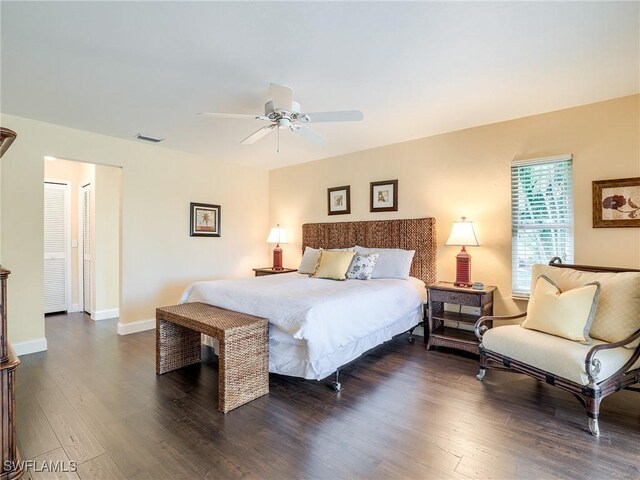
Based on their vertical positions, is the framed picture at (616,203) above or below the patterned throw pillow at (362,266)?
above

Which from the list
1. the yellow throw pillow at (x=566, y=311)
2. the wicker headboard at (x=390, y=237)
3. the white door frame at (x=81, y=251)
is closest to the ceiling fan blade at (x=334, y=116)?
the wicker headboard at (x=390, y=237)

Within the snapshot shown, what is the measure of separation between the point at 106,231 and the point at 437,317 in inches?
200

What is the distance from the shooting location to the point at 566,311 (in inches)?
95.1

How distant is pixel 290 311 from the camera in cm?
252

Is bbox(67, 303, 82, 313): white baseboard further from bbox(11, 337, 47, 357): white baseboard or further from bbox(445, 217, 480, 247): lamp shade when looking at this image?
bbox(445, 217, 480, 247): lamp shade

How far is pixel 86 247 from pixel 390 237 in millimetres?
4980

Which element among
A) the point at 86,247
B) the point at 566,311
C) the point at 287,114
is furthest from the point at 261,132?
the point at 86,247

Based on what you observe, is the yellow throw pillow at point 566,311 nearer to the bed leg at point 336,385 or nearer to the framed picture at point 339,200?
the bed leg at point 336,385

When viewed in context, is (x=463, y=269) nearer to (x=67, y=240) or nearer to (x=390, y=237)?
(x=390, y=237)

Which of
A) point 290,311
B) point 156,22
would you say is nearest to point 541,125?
point 290,311

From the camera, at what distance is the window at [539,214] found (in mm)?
3244

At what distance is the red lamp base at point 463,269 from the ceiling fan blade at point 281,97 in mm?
2461

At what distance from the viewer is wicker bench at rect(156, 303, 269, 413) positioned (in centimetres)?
229

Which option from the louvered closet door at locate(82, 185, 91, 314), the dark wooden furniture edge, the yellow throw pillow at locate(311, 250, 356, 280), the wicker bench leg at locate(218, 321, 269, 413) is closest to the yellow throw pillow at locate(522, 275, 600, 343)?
the yellow throw pillow at locate(311, 250, 356, 280)
